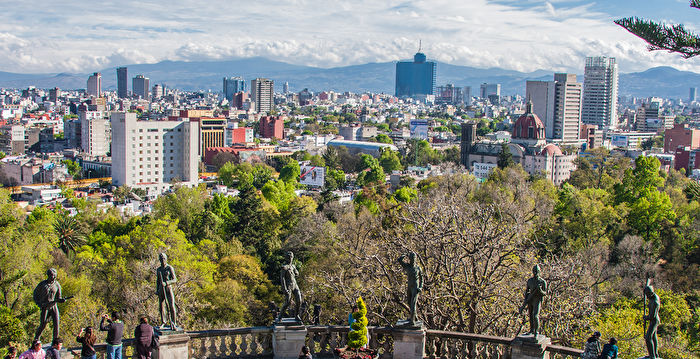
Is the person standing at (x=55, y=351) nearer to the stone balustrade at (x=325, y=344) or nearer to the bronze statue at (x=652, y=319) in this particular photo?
the stone balustrade at (x=325, y=344)

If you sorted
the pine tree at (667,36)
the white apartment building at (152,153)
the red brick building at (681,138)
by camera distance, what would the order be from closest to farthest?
1. the pine tree at (667,36)
2. the white apartment building at (152,153)
3. the red brick building at (681,138)

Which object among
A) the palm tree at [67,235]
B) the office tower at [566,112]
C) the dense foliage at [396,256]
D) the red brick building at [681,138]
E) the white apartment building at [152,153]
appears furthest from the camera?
the office tower at [566,112]

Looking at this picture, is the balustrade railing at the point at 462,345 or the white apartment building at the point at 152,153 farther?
the white apartment building at the point at 152,153

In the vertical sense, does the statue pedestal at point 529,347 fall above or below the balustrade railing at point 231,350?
above

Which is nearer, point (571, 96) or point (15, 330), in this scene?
point (15, 330)

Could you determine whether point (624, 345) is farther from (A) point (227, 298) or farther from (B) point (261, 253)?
(B) point (261, 253)

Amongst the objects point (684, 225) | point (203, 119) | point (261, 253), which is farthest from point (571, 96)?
point (261, 253)

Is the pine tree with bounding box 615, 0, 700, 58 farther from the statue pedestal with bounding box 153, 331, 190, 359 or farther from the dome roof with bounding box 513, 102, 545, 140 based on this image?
the dome roof with bounding box 513, 102, 545, 140

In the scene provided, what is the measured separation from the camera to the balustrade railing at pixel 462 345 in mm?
13305

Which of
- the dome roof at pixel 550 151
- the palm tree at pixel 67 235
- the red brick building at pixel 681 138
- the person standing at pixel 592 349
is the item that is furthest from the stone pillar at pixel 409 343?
the red brick building at pixel 681 138

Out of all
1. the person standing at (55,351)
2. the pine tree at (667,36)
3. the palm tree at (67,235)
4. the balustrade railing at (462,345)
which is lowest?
the palm tree at (67,235)

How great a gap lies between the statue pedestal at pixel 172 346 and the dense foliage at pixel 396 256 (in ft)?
17.0

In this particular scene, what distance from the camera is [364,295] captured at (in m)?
20.5

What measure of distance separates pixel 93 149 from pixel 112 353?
13598 centimetres
